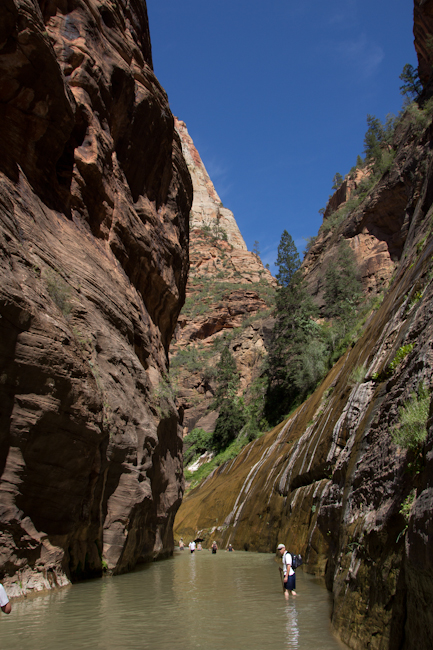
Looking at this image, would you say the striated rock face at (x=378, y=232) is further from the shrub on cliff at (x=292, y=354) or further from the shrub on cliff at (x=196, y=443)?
the shrub on cliff at (x=196, y=443)

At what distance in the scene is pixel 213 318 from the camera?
71.4 meters

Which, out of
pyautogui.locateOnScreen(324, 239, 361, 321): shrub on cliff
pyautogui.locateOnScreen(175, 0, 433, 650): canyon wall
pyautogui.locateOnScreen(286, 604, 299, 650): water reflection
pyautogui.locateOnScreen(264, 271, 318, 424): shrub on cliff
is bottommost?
pyautogui.locateOnScreen(286, 604, 299, 650): water reflection

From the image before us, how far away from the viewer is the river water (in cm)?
593

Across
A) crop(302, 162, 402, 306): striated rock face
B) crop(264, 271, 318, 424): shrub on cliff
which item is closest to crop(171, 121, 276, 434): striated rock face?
crop(264, 271, 318, 424): shrub on cliff

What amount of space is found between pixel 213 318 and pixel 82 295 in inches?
2331

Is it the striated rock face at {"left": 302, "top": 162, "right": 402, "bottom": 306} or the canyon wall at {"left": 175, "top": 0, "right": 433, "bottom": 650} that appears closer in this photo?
the canyon wall at {"left": 175, "top": 0, "right": 433, "bottom": 650}

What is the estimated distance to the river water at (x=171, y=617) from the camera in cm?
593

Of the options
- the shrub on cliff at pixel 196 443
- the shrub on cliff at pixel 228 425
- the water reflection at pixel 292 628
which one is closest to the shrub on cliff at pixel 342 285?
the shrub on cliff at pixel 228 425

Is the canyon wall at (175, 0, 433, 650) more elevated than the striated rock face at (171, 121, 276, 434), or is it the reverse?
the striated rock face at (171, 121, 276, 434)

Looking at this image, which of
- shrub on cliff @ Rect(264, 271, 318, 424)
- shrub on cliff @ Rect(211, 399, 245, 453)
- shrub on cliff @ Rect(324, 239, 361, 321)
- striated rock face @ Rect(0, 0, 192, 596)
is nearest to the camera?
striated rock face @ Rect(0, 0, 192, 596)

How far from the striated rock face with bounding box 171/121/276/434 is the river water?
79.2 feet

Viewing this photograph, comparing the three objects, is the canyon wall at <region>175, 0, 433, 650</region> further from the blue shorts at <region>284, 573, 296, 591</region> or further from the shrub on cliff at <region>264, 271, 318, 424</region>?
the shrub on cliff at <region>264, 271, 318, 424</region>

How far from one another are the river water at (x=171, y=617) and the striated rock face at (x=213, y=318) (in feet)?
79.2

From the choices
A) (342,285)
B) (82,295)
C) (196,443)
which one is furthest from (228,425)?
(82,295)
